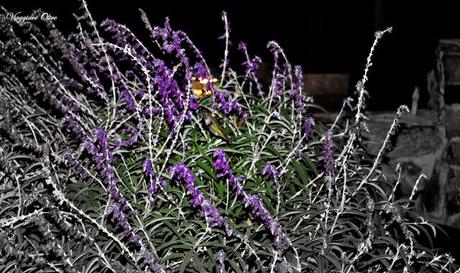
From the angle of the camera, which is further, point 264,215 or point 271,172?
point 271,172

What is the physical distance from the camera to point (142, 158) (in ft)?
4.45

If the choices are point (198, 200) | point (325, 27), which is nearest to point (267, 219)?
point (198, 200)

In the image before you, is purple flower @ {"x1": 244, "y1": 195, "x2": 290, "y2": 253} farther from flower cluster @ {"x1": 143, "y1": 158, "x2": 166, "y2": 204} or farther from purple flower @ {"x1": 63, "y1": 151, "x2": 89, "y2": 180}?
purple flower @ {"x1": 63, "y1": 151, "x2": 89, "y2": 180}

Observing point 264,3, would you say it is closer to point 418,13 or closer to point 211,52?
point 211,52

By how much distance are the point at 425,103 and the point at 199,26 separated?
201 cm

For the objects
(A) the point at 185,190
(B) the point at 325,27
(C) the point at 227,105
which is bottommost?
(B) the point at 325,27

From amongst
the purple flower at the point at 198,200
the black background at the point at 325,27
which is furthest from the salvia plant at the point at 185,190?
the black background at the point at 325,27

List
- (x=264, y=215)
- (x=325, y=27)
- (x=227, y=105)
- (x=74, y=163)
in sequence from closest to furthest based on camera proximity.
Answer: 1. (x=264, y=215)
2. (x=74, y=163)
3. (x=227, y=105)
4. (x=325, y=27)

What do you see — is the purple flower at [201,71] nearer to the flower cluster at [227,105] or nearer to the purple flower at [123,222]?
the flower cluster at [227,105]

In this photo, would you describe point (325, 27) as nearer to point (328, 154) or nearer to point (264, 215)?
point (328, 154)

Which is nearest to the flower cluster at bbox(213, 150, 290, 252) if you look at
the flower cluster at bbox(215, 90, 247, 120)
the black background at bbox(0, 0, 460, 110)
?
the flower cluster at bbox(215, 90, 247, 120)

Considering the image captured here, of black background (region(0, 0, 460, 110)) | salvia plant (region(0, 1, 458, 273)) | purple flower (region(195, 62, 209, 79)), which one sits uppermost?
purple flower (region(195, 62, 209, 79))

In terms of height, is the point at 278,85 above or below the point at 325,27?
above

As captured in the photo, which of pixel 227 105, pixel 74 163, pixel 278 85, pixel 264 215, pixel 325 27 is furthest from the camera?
pixel 325 27
